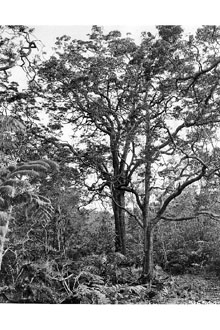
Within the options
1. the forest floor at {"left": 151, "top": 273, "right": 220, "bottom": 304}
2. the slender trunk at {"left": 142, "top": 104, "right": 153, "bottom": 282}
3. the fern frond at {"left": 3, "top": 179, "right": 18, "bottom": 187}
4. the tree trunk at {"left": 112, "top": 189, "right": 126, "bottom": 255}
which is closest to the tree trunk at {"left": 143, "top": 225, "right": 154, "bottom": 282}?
the slender trunk at {"left": 142, "top": 104, "right": 153, "bottom": 282}

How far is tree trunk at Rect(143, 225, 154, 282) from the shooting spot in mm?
5422

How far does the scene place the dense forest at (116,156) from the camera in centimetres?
516

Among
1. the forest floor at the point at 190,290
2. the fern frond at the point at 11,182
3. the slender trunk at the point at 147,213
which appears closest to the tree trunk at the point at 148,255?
the slender trunk at the point at 147,213

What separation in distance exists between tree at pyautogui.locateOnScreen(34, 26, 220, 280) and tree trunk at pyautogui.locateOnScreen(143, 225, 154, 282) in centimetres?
1

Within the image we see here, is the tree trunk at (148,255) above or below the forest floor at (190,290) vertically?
above

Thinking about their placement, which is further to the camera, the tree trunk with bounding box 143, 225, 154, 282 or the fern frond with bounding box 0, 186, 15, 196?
the tree trunk with bounding box 143, 225, 154, 282

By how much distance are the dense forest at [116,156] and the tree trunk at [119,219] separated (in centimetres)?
2

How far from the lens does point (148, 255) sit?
5.52 meters

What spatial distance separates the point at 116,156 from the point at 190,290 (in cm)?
225

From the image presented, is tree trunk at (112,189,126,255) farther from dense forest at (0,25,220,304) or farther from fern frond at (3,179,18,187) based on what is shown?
fern frond at (3,179,18,187)

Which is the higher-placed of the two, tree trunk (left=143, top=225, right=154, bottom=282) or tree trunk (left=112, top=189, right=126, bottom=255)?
tree trunk (left=112, top=189, right=126, bottom=255)

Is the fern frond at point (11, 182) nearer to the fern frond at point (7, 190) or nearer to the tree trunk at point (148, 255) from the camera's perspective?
the fern frond at point (7, 190)

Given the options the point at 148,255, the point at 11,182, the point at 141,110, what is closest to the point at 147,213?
the point at 148,255
